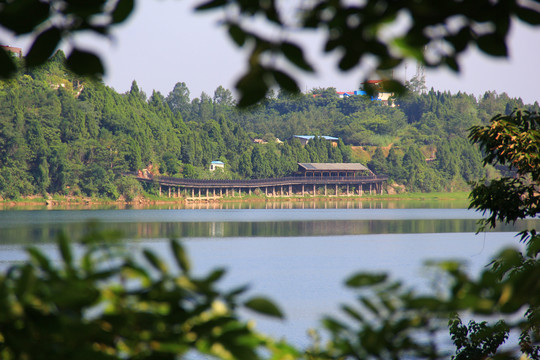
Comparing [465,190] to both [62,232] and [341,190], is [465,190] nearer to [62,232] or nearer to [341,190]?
[341,190]

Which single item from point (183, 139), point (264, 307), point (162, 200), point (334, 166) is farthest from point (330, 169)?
point (264, 307)

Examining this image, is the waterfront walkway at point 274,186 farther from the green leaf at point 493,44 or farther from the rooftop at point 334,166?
the green leaf at point 493,44

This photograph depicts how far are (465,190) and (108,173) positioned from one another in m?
38.4

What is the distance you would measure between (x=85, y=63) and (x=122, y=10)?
0.12 m

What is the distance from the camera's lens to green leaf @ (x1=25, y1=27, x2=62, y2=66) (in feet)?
3.89

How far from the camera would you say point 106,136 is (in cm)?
5791

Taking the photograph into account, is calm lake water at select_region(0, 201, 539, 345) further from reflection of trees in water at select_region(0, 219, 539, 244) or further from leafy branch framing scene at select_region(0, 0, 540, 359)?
leafy branch framing scene at select_region(0, 0, 540, 359)

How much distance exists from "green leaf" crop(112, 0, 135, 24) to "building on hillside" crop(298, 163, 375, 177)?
63178 mm

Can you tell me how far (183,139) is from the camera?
64.2 metres

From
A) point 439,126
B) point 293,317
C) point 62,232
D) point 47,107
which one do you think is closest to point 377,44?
point 62,232

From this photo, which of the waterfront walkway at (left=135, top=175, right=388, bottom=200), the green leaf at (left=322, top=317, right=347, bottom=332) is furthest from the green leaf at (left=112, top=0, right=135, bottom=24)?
the waterfront walkway at (left=135, top=175, right=388, bottom=200)

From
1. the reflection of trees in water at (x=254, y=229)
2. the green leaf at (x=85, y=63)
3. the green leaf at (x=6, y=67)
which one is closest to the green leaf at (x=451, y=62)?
the green leaf at (x=85, y=63)

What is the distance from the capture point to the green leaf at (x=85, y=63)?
122 cm

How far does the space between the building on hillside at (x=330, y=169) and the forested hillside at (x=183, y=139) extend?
54.3 inches
